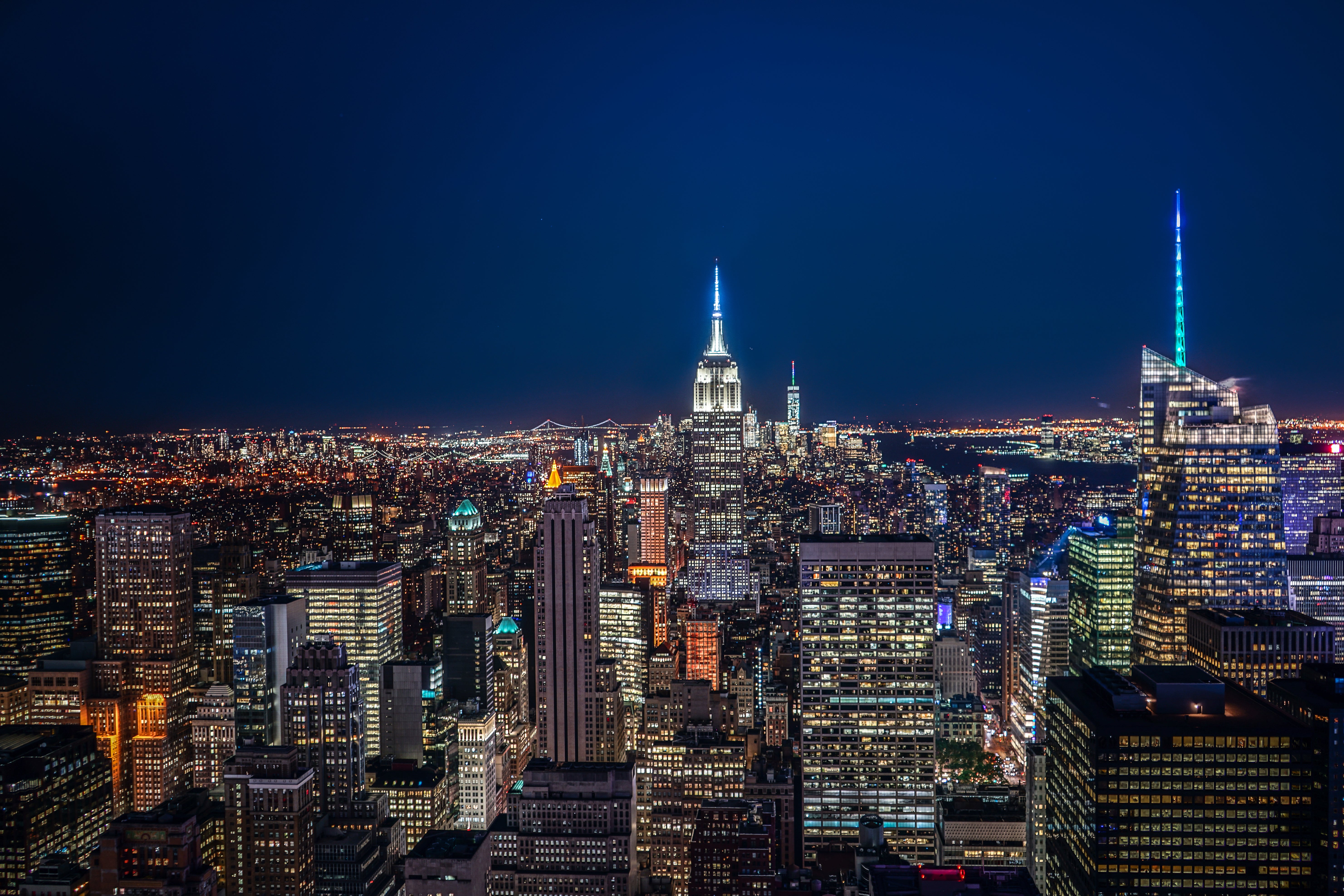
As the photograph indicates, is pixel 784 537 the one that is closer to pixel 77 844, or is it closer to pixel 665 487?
pixel 665 487

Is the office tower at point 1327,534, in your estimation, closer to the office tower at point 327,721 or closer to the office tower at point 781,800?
the office tower at point 781,800

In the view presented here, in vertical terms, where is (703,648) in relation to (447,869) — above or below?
above

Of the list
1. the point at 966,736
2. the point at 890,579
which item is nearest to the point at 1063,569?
the point at 966,736

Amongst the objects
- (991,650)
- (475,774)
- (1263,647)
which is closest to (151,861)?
(475,774)

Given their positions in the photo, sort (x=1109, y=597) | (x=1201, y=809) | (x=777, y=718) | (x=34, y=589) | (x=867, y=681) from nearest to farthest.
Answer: (x=1201, y=809), (x=867, y=681), (x=34, y=589), (x=1109, y=597), (x=777, y=718)

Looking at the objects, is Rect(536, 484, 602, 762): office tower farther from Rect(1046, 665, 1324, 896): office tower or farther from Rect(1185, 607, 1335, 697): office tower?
Rect(1046, 665, 1324, 896): office tower

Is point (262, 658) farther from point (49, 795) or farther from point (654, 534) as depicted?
point (654, 534)

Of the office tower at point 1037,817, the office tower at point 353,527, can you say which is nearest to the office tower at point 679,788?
the office tower at point 1037,817
